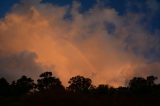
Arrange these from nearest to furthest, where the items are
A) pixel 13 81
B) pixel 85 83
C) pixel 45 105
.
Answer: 1. pixel 45 105
2. pixel 13 81
3. pixel 85 83

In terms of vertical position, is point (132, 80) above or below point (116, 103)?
above

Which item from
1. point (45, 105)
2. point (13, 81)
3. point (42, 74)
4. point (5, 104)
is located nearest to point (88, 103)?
point (45, 105)

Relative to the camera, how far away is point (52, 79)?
287 ft

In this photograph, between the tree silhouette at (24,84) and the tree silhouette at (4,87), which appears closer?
the tree silhouette at (4,87)

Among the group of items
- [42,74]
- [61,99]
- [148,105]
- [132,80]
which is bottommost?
[148,105]

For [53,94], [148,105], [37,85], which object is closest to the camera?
[148,105]

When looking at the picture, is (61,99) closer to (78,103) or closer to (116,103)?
(78,103)

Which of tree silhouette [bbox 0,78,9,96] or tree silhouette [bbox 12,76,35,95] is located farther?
tree silhouette [bbox 12,76,35,95]

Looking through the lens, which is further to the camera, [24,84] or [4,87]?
[24,84]

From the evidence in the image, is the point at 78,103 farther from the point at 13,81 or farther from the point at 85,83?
the point at 85,83

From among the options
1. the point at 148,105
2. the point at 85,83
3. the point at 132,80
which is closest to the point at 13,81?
the point at 85,83

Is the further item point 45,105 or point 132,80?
point 132,80

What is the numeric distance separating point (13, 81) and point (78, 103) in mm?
57361

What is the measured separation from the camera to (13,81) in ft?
264
